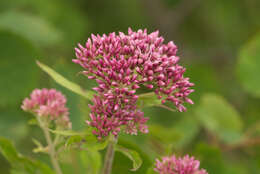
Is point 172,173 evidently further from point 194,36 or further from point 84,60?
point 194,36

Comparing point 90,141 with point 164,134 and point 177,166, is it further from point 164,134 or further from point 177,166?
point 164,134

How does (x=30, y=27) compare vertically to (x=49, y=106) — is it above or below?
above

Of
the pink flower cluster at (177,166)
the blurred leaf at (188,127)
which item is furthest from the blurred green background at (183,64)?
the pink flower cluster at (177,166)

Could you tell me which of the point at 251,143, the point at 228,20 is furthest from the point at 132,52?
the point at 228,20

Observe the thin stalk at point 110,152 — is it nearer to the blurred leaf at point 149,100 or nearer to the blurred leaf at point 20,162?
the blurred leaf at point 149,100

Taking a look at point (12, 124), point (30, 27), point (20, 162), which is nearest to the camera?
point (20, 162)

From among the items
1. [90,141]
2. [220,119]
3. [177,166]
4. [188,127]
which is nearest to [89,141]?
[90,141]
